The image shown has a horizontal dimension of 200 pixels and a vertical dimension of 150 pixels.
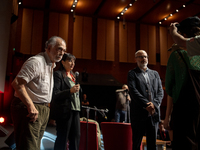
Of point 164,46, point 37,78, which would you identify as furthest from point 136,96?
point 164,46

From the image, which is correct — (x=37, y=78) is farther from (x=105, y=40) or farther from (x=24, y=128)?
(x=105, y=40)

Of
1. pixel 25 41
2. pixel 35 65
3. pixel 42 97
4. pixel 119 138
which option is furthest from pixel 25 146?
pixel 25 41

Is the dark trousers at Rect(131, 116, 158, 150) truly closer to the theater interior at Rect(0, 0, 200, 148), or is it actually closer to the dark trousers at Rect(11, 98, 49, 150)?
the dark trousers at Rect(11, 98, 49, 150)

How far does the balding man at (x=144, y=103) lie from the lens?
2.11 m

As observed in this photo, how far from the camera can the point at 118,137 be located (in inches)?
107

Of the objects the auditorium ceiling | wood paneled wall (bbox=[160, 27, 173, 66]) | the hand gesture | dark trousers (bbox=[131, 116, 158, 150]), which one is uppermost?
the auditorium ceiling

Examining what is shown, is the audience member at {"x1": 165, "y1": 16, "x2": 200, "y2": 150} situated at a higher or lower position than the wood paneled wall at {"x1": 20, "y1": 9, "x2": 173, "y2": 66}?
lower

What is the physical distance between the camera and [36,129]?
61.7 inches

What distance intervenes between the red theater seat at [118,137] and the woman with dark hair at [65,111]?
0.65 metres

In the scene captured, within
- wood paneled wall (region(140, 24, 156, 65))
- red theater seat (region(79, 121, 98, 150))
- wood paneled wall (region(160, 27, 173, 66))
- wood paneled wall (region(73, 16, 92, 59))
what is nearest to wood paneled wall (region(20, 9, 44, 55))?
wood paneled wall (region(73, 16, 92, 59))

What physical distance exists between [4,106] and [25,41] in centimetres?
315

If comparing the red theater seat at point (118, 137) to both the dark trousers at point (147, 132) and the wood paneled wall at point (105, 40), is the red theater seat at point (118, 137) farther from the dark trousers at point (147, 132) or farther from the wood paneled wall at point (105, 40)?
the wood paneled wall at point (105, 40)

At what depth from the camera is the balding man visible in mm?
2111

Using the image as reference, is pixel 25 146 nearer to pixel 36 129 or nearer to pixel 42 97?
pixel 36 129
